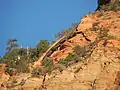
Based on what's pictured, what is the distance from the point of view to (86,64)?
112 ft

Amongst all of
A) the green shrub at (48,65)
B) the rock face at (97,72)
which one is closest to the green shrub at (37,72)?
the green shrub at (48,65)

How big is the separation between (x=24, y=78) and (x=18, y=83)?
2.83 feet

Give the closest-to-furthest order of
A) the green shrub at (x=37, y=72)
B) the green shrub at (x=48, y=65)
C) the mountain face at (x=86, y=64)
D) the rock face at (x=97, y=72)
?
1. the rock face at (x=97, y=72)
2. the mountain face at (x=86, y=64)
3. the green shrub at (x=37, y=72)
4. the green shrub at (x=48, y=65)

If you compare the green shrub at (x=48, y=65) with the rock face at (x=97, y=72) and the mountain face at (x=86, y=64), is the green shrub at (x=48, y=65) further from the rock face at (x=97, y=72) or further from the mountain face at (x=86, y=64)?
the rock face at (x=97, y=72)

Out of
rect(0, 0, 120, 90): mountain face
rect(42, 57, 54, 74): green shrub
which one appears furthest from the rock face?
rect(42, 57, 54, 74): green shrub

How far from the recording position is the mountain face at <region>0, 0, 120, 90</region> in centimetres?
3191

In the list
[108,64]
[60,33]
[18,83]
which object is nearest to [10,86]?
[18,83]

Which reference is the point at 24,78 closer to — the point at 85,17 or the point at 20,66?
the point at 20,66

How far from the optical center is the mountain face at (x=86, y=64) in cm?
3191

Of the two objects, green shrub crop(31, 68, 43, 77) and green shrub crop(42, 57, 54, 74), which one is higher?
green shrub crop(42, 57, 54, 74)

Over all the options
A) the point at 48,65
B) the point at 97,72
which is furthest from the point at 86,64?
the point at 48,65

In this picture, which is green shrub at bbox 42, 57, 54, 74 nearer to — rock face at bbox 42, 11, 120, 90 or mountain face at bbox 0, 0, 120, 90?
mountain face at bbox 0, 0, 120, 90

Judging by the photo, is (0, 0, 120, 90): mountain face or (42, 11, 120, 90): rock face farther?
(0, 0, 120, 90): mountain face

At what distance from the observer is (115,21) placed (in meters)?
43.8
